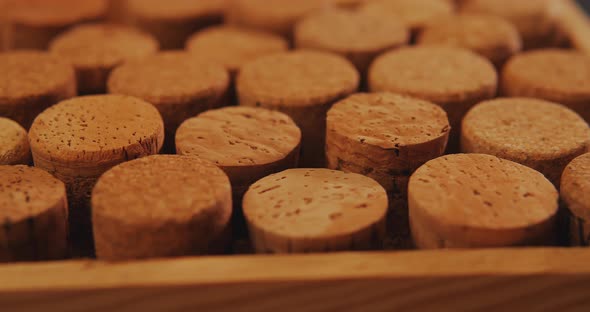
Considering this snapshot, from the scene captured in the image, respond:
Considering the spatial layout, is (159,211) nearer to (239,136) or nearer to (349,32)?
(239,136)

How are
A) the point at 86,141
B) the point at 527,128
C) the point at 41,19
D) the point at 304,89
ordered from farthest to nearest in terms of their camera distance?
the point at 41,19, the point at 304,89, the point at 527,128, the point at 86,141

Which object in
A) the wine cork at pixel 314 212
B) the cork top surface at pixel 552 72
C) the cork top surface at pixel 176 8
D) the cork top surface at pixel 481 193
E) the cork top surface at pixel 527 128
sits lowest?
the wine cork at pixel 314 212

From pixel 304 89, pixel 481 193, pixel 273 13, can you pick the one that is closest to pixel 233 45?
pixel 273 13

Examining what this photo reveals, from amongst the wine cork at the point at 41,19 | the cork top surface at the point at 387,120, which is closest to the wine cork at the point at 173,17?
the wine cork at the point at 41,19

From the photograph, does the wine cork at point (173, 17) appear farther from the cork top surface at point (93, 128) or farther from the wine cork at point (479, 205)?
the wine cork at point (479, 205)

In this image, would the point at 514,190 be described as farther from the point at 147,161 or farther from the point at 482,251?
the point at 147,161
